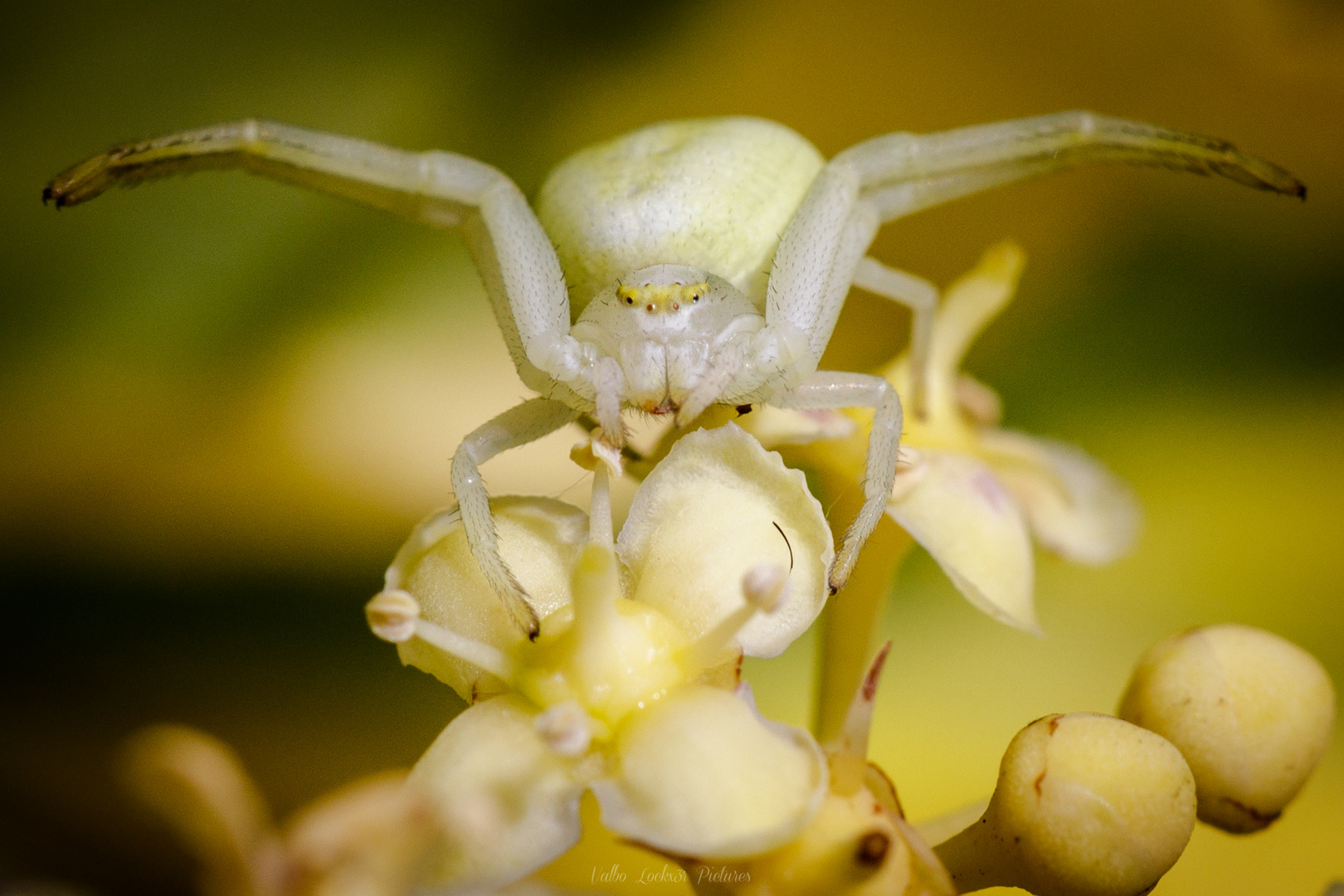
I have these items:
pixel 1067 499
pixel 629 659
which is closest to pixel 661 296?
pixel 629 659

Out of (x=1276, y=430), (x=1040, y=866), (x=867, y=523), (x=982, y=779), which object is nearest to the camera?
(x=1040, y=866)

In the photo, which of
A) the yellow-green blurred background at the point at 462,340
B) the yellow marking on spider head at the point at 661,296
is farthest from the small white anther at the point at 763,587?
the yellow-green blurred background at the point at 462,340

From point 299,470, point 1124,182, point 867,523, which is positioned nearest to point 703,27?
point 1124,182

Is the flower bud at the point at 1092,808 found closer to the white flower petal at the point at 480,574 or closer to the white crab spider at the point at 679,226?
the white crab spider at the point at 679,226

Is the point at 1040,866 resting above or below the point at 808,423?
below

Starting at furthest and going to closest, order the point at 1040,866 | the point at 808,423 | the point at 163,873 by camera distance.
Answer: the point at 163,873
the point at 808,423
the point at 1040,866

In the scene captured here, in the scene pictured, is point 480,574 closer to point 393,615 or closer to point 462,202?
point 393,615

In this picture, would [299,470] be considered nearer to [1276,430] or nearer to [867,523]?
[867,523]
